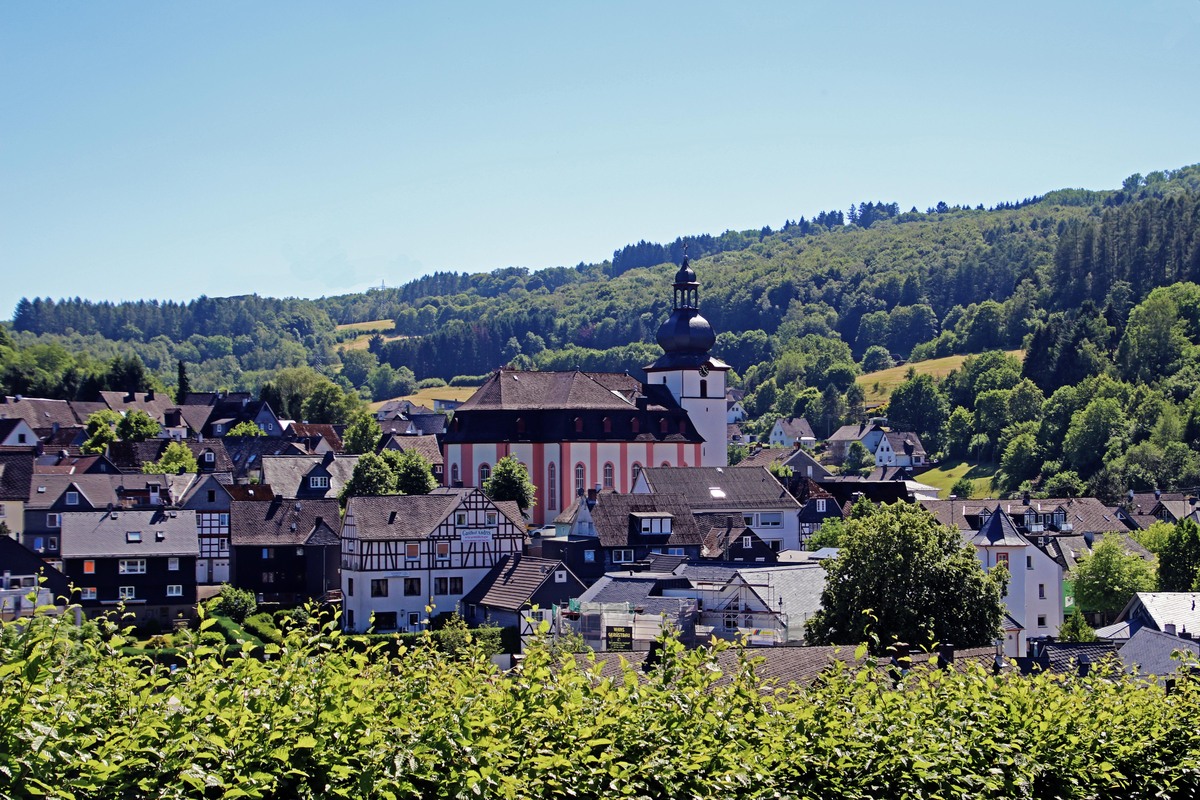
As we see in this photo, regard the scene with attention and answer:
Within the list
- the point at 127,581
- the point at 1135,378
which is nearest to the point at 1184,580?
the point at 127,581

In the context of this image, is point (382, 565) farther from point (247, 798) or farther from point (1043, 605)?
point (247, 798)

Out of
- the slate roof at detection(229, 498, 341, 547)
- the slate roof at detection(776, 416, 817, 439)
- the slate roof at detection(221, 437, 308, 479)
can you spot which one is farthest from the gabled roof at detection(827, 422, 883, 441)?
the slate roof at detection(229, 498, 341, 547)

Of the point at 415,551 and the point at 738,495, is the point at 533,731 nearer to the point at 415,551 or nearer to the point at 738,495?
the point at 415,551

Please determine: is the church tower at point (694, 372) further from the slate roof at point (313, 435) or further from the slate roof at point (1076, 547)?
the slate roof at point (313, 435)

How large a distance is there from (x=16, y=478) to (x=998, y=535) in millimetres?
47382

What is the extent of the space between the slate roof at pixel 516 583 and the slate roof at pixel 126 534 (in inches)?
463

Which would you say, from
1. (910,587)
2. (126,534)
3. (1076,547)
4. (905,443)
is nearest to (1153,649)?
(910,587)

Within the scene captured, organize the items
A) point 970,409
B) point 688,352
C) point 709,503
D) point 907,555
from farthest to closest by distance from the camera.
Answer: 1. point 970,409
2. point 688,352
3. point 709,503
4. point 907,555

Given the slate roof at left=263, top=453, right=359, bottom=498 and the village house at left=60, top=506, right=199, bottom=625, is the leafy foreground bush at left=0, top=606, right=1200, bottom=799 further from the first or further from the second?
the slate roof at left=263, top=453, right=359, bottom=498

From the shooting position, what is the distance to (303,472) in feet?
286

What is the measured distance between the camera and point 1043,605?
183ft

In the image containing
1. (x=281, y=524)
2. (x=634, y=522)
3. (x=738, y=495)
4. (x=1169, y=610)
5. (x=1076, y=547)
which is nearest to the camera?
(x=1169, y=610)

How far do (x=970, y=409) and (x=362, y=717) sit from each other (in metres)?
161

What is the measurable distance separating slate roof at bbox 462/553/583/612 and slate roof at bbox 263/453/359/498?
90.3ft
